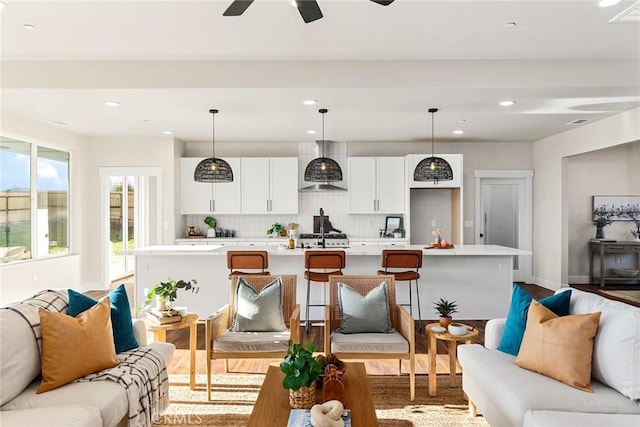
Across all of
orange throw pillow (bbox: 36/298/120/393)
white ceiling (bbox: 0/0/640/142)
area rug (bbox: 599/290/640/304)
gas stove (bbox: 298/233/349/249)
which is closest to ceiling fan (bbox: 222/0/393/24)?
white ceiling (bbox: 0/0/640/142)

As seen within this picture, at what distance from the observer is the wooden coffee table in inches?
76.0

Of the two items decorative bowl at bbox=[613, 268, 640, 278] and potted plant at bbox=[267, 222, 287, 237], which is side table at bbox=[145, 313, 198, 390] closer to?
potted plant at bbox=[267, 222, 287, 237]

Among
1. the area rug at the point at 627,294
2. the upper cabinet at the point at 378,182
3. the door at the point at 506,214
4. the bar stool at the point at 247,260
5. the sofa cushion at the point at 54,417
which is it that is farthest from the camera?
the door at the point at 506,214

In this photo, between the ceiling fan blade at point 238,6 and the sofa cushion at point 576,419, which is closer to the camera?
the sofa cushion at point 576,419

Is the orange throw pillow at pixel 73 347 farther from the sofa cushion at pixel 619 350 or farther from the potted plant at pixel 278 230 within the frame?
the potted plant at pixel 278 230

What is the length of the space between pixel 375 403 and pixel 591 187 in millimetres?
6426

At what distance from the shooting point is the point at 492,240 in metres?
7.60

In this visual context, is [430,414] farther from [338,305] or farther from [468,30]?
[468,30]

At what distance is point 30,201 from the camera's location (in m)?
6.02

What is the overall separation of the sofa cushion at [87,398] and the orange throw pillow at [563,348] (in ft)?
7.36

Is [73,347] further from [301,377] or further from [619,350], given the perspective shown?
[619,350]

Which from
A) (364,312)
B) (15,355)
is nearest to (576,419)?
(364,312)

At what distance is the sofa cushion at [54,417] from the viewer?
1832mm

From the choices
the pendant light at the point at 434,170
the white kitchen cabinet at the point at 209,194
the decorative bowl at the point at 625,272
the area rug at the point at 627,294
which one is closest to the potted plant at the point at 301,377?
the pendant light at the point at 434,170
